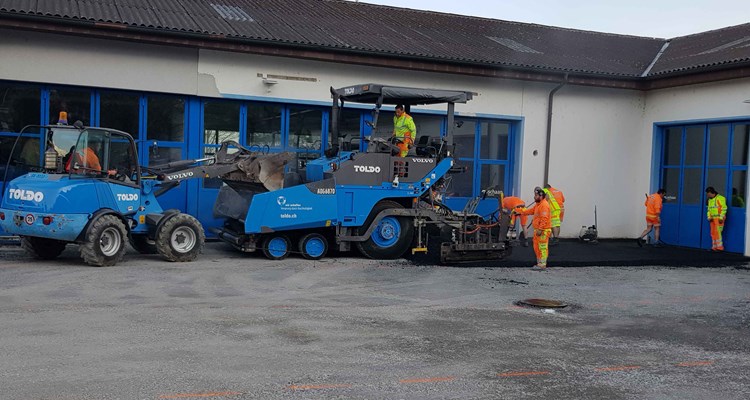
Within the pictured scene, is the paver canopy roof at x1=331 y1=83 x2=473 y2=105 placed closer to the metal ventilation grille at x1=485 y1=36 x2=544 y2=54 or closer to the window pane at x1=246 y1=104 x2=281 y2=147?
the window pane at x1=246 y1=104 x2=281 y2=147

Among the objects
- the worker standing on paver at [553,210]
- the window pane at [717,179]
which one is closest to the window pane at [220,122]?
the worker standing on paver at [553,210]

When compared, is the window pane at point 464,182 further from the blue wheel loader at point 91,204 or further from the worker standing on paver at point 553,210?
the blue wheel loader at point 91,204

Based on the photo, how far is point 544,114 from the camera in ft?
63.5

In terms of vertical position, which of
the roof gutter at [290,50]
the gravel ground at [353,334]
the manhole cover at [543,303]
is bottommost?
the gravel ground at [353,334]

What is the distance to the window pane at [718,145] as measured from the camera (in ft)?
58.7

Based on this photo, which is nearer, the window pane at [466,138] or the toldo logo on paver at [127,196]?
the toldo logo on paver at [127,196]

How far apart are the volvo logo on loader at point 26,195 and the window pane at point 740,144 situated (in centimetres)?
1477

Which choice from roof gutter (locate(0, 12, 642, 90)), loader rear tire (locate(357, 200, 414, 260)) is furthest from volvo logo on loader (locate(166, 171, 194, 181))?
roof gutter (locate(0, 12, 642, 90))

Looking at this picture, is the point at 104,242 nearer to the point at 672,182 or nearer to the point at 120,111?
the point at 120,111

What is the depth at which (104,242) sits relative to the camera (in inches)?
465

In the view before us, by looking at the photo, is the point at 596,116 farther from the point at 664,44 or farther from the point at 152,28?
the point at 152,28

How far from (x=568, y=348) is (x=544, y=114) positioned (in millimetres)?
12347

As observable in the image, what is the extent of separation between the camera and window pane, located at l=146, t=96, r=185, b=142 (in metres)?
16.0

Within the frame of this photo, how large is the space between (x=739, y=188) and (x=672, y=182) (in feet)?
7.85
